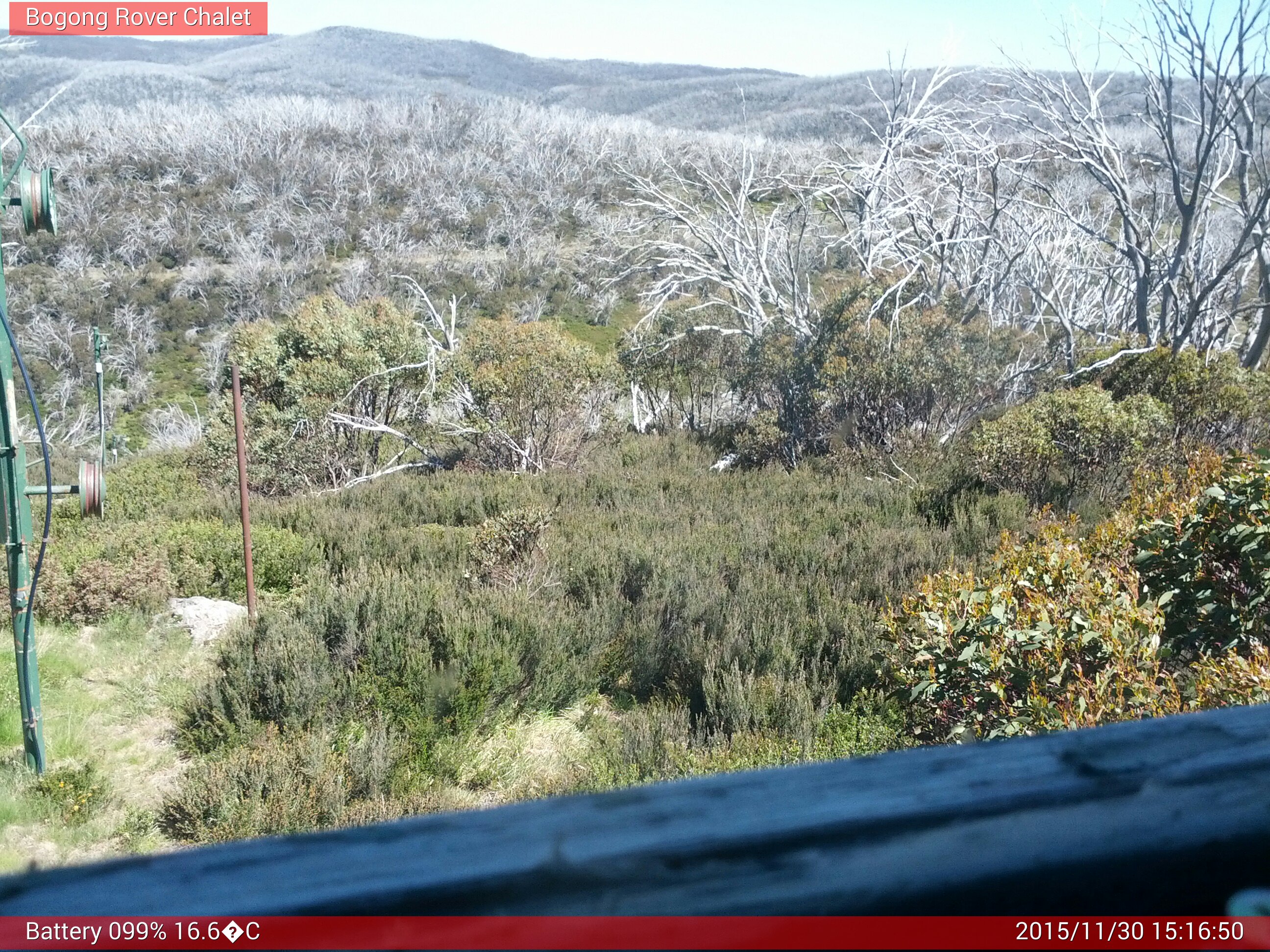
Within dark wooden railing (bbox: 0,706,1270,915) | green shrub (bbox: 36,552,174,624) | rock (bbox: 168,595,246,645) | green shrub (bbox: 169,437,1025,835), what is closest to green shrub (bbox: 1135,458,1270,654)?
green shrub (bbox: 169,437,1025,835)

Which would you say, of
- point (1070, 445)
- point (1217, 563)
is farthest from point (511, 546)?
point (1070, 445)

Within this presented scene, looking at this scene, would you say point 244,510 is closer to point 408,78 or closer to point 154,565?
point 154,565

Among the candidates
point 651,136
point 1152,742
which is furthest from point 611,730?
point 651,136

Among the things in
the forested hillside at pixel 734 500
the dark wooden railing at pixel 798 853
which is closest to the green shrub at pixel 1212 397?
the forested hillside at pixel 734 500

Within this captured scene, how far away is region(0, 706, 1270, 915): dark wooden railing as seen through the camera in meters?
0.55

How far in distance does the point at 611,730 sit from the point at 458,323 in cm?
2338

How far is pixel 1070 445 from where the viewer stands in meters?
8.97

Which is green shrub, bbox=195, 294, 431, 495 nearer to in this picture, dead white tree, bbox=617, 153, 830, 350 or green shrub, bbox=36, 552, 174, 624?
dead white tree, bbox=617, 153, 830, 350

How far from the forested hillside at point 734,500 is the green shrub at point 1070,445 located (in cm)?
4

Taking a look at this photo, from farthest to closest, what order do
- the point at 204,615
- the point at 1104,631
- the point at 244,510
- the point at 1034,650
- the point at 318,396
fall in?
the point at 318,396
the point at 204,615
the point at 244,510
the point at 1034,650
the point at 1104,631

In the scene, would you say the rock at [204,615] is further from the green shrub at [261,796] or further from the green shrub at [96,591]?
the green shrub at [261,796]

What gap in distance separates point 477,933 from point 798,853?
0.20m

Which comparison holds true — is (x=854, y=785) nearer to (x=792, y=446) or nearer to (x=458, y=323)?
→ (x=792, y=446)

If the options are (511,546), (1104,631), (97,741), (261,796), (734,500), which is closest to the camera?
(1104,631)
